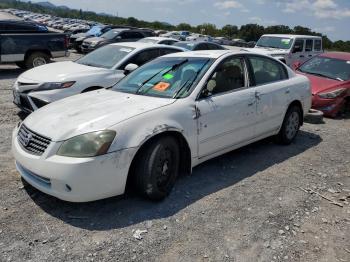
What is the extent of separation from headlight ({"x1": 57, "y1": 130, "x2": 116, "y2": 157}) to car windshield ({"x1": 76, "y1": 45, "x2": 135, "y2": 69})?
4233mm

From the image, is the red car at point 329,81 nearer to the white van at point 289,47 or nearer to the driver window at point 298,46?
the white van at point 289,47

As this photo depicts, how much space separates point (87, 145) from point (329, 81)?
7393mm

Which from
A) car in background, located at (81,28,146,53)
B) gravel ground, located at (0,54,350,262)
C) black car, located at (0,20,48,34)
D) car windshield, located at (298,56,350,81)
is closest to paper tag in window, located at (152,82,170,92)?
gravel ground, located at (0,54,350,262)

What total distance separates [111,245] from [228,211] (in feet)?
4.37

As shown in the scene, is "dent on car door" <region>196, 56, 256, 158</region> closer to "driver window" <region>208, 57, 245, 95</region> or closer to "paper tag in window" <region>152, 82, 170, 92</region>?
"driver window" <region>208, 57, 245, 95</region>

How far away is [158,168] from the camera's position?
13.0 ft

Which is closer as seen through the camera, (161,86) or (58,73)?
(161,86)

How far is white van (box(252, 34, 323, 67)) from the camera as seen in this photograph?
14569 millimetres

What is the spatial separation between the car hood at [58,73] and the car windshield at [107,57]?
269 millimetres

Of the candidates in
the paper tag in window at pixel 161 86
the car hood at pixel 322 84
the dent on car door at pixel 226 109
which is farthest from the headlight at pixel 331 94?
the paper tag in window at pixel 161 86

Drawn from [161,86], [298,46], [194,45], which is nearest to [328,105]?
[161,86]

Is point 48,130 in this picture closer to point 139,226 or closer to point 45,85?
point 139,226

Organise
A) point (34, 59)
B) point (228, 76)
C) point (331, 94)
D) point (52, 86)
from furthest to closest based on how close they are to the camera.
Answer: point (34, 59) → point (331, 94) → point (52, 86) → point (228, 76)

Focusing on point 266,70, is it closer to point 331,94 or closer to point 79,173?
point 79,173
